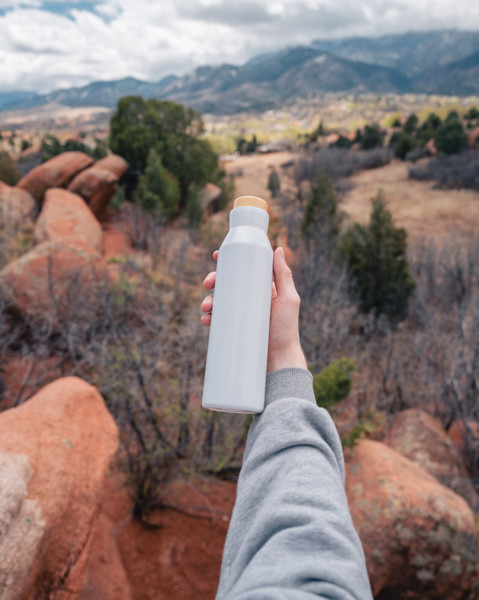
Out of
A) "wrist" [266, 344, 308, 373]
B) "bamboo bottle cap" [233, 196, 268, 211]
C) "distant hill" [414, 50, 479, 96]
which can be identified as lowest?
"wrist" [266, 344, 308, 373]

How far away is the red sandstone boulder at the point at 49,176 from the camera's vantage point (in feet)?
42.4

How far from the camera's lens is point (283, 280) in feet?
5.70

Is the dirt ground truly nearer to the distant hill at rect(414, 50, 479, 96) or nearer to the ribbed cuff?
the ribbed cuff

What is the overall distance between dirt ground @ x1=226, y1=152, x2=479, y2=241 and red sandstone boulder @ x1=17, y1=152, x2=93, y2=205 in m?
11.3

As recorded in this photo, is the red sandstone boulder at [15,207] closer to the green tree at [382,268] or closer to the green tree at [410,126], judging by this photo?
the green tree at [382,268]

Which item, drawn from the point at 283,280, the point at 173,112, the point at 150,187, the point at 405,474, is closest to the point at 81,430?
the point at 283,280

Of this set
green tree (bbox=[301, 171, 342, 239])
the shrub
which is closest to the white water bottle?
green tree (bbox=[301, 171, 342, 239])

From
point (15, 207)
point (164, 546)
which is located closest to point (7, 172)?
point (15, 207)

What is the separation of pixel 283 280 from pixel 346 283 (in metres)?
8.76

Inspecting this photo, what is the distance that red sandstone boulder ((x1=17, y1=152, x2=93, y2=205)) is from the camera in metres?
12.9

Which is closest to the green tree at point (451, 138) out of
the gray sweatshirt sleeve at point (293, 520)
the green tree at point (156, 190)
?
the green tree at point (156, 190)

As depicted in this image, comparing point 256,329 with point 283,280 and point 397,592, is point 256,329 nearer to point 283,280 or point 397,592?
point 283,280

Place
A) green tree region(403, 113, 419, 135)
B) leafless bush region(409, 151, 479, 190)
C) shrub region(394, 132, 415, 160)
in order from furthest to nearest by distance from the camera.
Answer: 1. green tree region(403, 113, 419, 135)
2. shrub region(394, 132, 415, 160)
3. leafless bush region(409, 151, 479, 190)

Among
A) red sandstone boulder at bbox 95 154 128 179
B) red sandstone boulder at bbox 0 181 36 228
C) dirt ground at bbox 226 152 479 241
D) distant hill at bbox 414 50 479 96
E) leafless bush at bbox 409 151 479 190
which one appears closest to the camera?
red sandstone boulder at bbox 0 181 36 228
